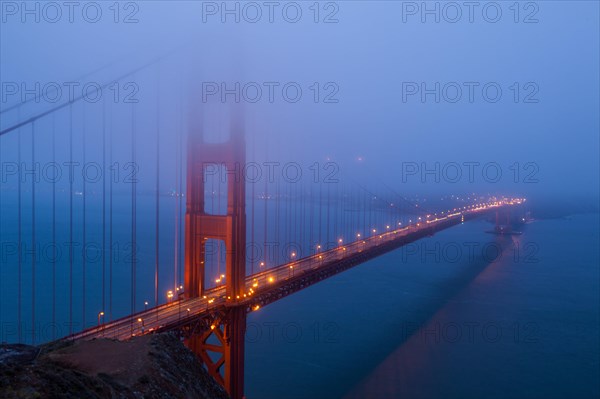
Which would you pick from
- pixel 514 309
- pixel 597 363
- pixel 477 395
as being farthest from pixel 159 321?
pixel 514 309

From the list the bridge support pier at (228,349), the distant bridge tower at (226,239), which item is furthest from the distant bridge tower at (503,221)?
the bridge support pier at (228,349)

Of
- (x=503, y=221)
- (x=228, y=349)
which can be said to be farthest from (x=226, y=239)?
(x=503, y=221)

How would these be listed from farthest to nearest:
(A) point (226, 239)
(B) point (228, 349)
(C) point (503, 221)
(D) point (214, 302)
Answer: (C) point (503, 221) < (A) point (226, 239) < (D) point (214, 302) < (B) point (228, 349)

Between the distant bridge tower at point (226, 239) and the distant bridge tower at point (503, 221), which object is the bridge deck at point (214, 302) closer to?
the distant bridge tower at point (226, 239)

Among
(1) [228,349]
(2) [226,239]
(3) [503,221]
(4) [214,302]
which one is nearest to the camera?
(1) [228,349]

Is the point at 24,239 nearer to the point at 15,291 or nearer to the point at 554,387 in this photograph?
the point at 15,291

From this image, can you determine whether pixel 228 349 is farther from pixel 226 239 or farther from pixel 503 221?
pixel 503 221

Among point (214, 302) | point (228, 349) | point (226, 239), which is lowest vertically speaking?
point (228, 349)

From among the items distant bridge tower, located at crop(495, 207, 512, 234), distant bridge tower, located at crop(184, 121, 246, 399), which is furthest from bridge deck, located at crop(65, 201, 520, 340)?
distant bridge tower, located at crop(495, 207, 512, 234)
